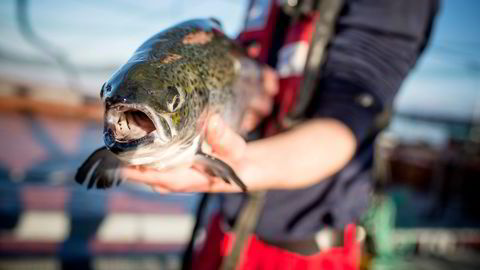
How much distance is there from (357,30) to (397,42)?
0.64ft

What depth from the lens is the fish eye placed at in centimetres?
85

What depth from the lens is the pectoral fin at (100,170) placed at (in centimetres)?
Answer: 103

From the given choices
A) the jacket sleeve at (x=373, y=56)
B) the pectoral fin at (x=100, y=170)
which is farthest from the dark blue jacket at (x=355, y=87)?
the pectoral fin at (x=100, y=170)

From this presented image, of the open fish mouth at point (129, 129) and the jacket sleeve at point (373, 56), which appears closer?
the open fish mouth at point (129, 129)

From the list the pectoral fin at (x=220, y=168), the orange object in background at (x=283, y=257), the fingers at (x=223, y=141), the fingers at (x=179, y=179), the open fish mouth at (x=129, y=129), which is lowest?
the orange object in background at (x=283, y=257)

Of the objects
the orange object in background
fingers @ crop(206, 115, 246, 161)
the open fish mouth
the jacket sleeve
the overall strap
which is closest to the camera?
the open fish mouth

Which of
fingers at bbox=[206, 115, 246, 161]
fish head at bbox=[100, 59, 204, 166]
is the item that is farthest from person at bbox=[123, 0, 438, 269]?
fish head at bbox=[100, 59, 204, 166]

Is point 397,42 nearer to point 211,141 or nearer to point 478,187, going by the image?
point 211,141

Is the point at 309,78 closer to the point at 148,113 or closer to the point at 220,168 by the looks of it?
the point at 220,168

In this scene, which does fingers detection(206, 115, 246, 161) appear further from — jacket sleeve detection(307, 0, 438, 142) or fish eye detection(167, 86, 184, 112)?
jacket sleeve detection(307, 0, 438, 142)

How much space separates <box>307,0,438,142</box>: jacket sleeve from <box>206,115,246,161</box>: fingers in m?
0.47

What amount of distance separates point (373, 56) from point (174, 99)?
1015 millimetres

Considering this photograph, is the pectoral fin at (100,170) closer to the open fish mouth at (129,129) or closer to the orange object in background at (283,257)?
the open fish mouth at (129,129)

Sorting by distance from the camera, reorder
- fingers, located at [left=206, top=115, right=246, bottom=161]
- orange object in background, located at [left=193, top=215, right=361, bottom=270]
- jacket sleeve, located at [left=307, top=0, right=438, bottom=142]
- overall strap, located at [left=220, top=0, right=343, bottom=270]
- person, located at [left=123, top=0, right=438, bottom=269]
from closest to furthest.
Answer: fingers, located at [left=206, top=115, right=246, bottom=161] → person, located at [left=123, top=0, right=438, bottom=269] → jacket sleeve, located at [left=307, top=0, right=438, bottom=142] → overall strap, located at [left=220, top=0, right=343, bottom=270] → orange object in background, located at [left=193, top=215, right=361, bottom=270]
